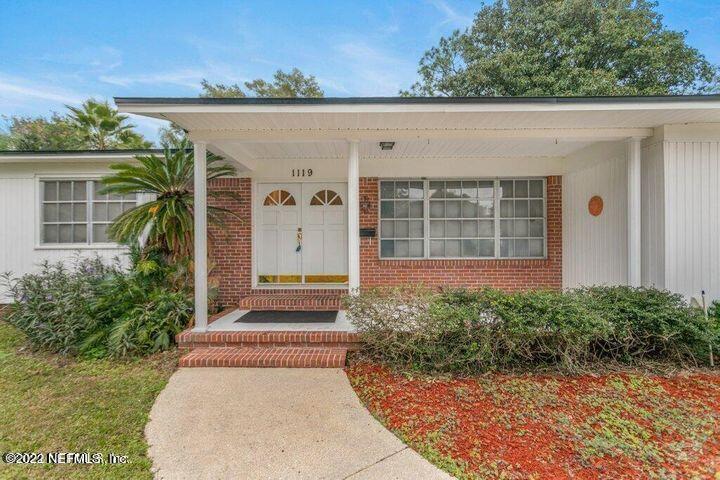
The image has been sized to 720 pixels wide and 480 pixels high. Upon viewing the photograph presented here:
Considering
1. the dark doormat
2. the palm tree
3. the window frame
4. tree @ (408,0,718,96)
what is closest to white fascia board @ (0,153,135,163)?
the window frame

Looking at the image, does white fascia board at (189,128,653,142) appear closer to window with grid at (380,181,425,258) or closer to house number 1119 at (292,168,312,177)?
house number 1119 at (292,168,312,177)

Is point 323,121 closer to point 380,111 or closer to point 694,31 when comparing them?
point 380,111

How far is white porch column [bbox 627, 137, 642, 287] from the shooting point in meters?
4.61

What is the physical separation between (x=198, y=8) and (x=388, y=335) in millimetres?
16120

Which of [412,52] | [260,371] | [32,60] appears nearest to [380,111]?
[260,371]

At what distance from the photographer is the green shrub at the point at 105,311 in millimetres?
4461

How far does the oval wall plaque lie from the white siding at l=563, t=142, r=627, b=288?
69 millimetres

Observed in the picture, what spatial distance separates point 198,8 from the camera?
44.8 ft

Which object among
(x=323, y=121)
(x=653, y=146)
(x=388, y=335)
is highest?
(x=323, y=121)

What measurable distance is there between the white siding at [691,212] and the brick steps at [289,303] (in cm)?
490

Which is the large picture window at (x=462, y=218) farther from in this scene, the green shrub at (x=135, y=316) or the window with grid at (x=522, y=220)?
the green shrub at (x=135, y=316)

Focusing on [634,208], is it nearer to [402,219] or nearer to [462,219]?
[462,219]

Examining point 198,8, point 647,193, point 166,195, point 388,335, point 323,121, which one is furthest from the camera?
point 198,8

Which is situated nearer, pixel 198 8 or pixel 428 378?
pixel 428 378
